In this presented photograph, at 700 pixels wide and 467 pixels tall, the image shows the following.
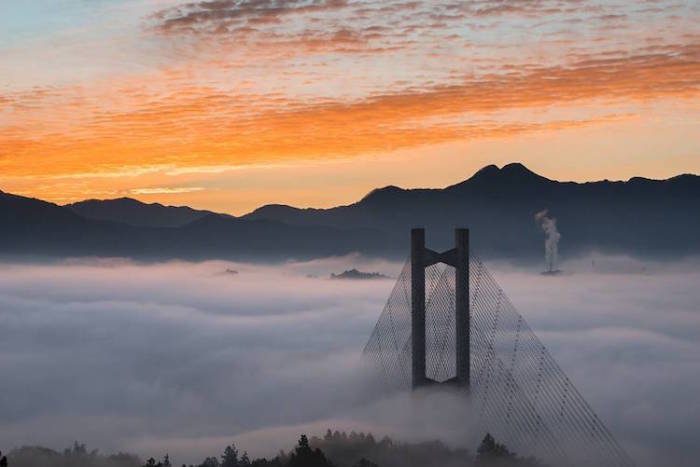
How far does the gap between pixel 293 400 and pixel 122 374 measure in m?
58.3

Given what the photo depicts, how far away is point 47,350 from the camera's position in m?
197

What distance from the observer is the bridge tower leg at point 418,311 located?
1901 inches

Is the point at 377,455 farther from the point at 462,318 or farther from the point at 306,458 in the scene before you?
the point at 462,318

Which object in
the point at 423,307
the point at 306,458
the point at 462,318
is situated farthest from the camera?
the point at 462,318

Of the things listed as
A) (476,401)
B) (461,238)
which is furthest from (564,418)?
(461,238)

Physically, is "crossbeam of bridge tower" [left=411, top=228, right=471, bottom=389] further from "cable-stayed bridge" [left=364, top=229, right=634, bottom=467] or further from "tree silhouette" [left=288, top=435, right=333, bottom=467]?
"tree silhouette" [left=288, top=435, right=333, bottom=467]

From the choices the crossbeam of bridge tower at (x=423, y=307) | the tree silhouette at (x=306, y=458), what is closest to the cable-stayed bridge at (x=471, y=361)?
the crossbeam of bridge tower at (x=423, y=307)

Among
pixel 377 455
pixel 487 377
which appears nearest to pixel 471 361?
pixel 487 377

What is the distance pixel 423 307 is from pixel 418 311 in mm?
368

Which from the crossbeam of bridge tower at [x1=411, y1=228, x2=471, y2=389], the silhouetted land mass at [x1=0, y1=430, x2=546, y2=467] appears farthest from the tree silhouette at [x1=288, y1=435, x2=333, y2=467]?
the crossbeam of bridge tower at [x1=411, y1=228, x2=471, y2=389]

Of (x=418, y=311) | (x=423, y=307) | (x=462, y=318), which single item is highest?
(x=423, y=307)

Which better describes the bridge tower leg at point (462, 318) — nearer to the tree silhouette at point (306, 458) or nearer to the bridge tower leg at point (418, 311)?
the bridge tower leg at point (418, 311)

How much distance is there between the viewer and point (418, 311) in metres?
48.4

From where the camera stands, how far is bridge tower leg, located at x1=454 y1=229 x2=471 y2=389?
48906 mm
